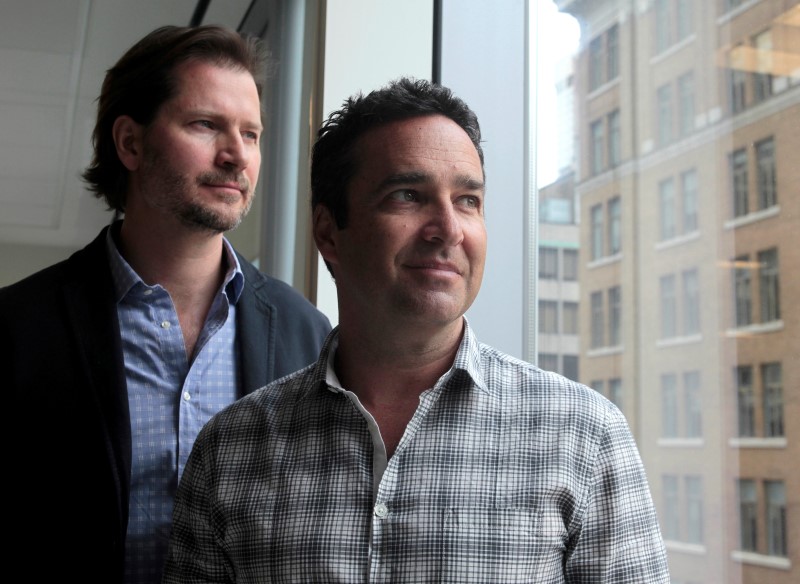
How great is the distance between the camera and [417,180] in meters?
1.59

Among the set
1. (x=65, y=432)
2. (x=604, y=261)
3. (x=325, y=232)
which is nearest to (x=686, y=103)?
(x=604, y=261)

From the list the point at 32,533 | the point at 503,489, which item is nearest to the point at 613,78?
the point at 503,489

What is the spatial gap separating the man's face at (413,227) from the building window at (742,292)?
1.59 feet

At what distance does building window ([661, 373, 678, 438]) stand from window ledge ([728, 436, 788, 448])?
198 millimetres

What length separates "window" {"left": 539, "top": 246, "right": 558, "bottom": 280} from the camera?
2.56 m

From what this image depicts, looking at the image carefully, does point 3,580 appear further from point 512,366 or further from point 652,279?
point 652,279

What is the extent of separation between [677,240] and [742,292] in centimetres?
24

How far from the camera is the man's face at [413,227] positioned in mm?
1540

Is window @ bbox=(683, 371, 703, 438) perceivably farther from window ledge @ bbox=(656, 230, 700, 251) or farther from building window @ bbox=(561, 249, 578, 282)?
building window @ bbox=(561, 249, 578, 282)

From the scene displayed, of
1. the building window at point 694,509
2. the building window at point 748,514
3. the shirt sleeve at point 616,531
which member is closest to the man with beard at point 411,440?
the shirt sleeve at point 616,531

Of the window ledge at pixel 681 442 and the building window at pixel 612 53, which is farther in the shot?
the building window at pixel 612 53

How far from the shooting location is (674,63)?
202 cm

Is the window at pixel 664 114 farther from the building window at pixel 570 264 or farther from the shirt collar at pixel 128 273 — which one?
the shirt collar at pixel 128 273

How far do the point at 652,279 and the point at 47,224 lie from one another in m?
2.48
